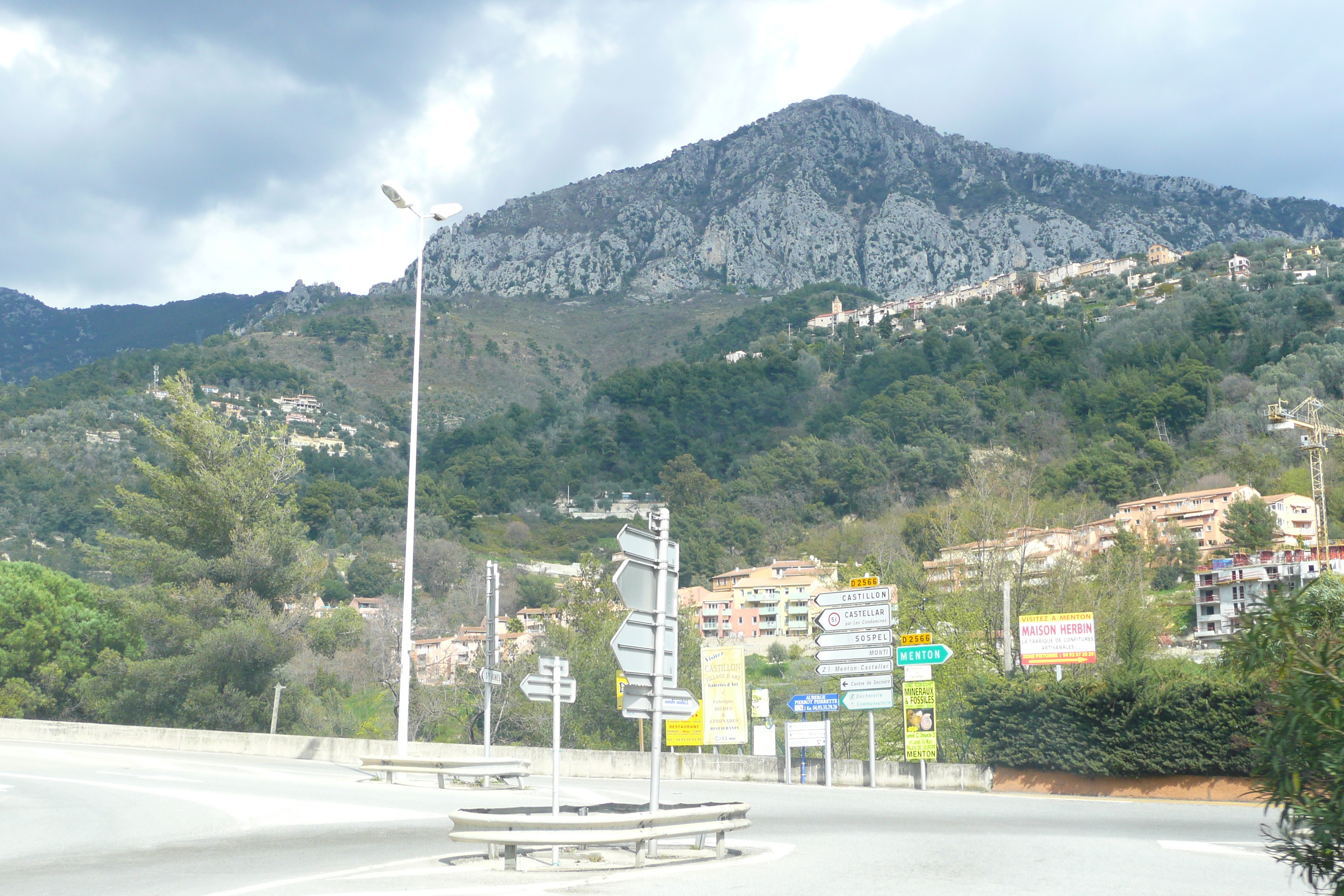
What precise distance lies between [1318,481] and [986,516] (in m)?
59.8

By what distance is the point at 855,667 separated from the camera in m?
19.1

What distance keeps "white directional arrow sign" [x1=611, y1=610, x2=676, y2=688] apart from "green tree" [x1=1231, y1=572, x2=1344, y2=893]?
219 inches

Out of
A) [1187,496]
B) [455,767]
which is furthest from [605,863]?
[1187,496]

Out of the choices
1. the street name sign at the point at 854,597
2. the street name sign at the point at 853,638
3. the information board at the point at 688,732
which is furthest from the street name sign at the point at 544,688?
the information board at the point at 688,732

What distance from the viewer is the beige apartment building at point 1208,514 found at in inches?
3248

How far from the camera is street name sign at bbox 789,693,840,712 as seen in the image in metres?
20.5

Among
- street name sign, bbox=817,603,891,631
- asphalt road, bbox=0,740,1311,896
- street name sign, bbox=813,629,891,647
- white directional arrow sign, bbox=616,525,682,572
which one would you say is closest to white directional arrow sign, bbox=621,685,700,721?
white directional arrow sign, bbox=616,525,682,572

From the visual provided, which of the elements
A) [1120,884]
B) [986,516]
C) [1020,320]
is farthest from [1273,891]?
[1020,320]

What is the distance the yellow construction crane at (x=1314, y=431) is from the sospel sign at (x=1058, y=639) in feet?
180

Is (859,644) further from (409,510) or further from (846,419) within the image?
(846,419)

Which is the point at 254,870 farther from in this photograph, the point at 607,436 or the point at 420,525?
the point at 607,436

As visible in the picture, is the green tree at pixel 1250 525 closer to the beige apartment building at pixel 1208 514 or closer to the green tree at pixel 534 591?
the beige apartment building at pixel 1208 514

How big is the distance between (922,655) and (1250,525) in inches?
2715

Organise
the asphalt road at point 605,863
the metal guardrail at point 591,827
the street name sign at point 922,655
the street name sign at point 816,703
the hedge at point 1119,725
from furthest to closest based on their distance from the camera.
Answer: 1. the street name sign at point 816,703
2. the street name sign at point 922,655
3. the hedge at point 1119,725
4. the metal guardrail at point 591,827
5. the asphalt road at point 605,863
